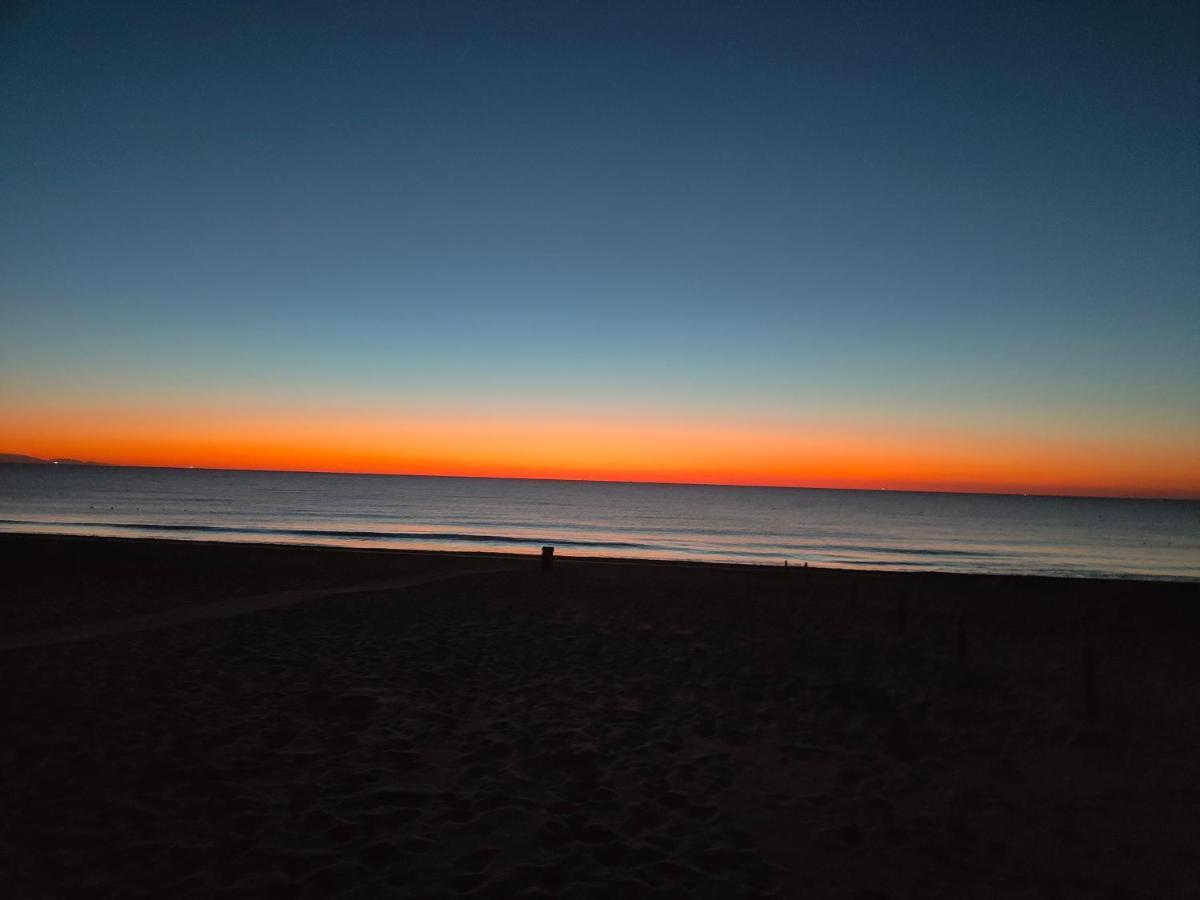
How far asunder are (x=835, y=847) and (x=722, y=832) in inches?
34.1

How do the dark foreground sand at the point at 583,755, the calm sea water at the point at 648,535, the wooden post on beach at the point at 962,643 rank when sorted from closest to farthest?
the dark foreground sand at the point at 583,755 → the wooden post on beach at the point at 962,643 → the calm sea water at the point at 648,535

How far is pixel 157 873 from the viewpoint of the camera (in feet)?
16.5

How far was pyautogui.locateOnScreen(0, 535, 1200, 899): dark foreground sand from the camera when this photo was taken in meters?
5.39

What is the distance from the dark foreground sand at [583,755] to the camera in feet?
17.7

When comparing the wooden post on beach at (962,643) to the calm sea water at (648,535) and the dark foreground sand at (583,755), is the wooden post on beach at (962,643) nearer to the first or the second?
the dark foreground sand at (583,755)

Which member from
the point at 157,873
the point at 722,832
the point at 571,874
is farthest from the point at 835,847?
the point at 157,873

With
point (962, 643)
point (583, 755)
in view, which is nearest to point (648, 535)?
point (962, 643)

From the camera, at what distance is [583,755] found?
764 cm

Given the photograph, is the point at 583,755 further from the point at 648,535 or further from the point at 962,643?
the point at 648,535

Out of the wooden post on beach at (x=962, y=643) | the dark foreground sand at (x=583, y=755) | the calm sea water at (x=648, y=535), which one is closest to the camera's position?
the dark foreground sand at (x=583, y=755)

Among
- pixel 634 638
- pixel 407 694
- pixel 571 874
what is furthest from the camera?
pixel 634 638

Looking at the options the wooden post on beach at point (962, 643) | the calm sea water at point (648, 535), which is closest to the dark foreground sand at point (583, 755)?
the wooden post on beach at point (962, 643)

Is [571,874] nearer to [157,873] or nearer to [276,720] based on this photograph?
[157,873]

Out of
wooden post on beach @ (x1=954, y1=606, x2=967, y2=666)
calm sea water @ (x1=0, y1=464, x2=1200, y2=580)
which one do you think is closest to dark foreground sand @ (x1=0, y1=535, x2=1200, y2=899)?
wooden post on beach @ (x1=954, y1=606, x2=967, y2=666)
